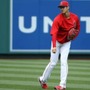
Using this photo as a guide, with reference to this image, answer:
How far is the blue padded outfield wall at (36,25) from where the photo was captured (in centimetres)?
1459

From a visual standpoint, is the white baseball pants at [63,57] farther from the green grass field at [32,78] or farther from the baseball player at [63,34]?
the green grass field at [32,78]

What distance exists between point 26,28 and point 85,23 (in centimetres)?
208

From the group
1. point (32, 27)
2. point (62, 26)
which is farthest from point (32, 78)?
point (32, 27)

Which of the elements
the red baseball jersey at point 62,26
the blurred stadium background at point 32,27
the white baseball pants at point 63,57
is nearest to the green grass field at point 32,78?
the white baseball pants at point 63,57

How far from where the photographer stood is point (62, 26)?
714 cm

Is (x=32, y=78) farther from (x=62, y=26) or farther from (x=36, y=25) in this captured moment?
(x=36, y=25)

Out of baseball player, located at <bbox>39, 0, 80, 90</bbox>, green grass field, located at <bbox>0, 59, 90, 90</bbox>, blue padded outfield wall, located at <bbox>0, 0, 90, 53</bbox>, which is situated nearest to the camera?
baseball player, located at <bbox>39, 0, 80, 90</bbox>

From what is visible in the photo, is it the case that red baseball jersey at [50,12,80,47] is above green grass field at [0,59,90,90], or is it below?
above

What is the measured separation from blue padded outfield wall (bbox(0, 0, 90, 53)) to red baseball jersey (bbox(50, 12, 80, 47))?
738 cm

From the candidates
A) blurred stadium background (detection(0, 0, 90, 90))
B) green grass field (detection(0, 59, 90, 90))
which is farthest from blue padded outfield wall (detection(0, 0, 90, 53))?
green grass field (detection(0, 59, 90, 90))

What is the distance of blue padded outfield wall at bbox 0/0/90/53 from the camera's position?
14586mm

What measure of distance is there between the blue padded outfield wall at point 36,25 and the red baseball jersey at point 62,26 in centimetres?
738

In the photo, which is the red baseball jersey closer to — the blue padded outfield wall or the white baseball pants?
the white baseball pants

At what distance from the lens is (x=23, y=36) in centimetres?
1472
